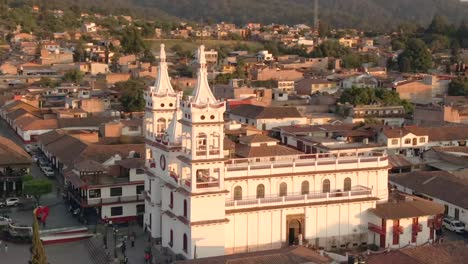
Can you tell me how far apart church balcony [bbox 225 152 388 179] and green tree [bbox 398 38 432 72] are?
59.1 meters

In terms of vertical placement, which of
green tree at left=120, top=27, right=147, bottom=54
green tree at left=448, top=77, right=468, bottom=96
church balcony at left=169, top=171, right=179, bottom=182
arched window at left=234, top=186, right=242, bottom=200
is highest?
green tree at left=120, top=27, right=147, bottom=54

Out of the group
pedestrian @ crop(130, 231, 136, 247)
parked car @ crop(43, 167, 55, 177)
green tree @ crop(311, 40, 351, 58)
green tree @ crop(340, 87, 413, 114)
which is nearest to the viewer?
pedestrian @ crop(130, 231, 136, 247)

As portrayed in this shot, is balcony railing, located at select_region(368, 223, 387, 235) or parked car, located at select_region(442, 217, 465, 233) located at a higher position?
balcony railing, located at select_region(368, 223, 387, 235)

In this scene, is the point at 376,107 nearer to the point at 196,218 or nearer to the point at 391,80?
the point at 391,80

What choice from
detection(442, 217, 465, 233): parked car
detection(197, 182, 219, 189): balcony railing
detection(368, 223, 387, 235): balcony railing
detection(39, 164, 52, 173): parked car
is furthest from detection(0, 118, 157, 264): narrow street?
detection(442, 217, 465, 233): parked car

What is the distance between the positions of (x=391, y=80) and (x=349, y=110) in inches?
777

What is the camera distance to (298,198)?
27.2 metres

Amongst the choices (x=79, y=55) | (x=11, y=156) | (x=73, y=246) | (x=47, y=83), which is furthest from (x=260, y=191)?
(x=79, y=55)

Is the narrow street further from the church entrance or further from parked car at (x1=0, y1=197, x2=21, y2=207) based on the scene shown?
the church entrance

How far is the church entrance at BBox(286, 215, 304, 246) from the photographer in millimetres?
27219

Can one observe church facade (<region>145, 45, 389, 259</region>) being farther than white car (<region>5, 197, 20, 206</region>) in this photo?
No

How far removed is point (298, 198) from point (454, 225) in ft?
23.8

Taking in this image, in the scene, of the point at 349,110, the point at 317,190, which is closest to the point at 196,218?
the point at 317,190

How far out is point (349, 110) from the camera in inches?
2060
